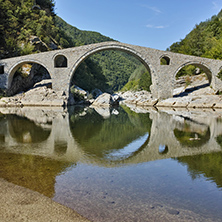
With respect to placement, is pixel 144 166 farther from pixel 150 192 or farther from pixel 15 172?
pixel 15 172

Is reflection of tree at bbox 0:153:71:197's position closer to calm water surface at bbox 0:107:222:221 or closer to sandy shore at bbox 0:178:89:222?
calm water surface at bbox 0:107:222:221

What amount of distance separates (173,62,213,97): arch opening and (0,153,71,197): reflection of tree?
24205 millimetres

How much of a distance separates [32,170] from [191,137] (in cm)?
641

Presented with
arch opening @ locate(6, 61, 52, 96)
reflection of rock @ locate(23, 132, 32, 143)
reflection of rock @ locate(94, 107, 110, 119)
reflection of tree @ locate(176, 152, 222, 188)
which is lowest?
reflection of tree @ locate(176, 152, 222, 188)

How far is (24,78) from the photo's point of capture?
28.1 m

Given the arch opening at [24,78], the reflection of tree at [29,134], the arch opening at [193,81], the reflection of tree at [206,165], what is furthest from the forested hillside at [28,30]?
the reflection of tree at [206,165]

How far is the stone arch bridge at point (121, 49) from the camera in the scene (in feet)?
86.1

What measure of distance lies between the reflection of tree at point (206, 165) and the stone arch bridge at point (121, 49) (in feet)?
70.3

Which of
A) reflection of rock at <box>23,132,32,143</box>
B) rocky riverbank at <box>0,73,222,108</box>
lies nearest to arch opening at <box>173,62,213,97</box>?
rocky riverbank at <box>0,73,222,108</box>

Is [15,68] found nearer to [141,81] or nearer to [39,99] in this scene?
[39,99]

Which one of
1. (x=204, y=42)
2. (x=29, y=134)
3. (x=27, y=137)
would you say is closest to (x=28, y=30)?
(x=29, y=134)

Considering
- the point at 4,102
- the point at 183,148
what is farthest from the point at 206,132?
the point at 4,102

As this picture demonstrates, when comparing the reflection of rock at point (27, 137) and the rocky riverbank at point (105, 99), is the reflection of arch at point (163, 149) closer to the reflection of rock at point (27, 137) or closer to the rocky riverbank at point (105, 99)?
the reflection of rock at point (27, 137)

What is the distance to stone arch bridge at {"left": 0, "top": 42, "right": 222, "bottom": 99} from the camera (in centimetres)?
2623
